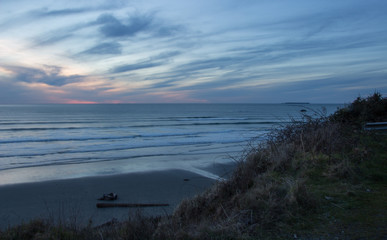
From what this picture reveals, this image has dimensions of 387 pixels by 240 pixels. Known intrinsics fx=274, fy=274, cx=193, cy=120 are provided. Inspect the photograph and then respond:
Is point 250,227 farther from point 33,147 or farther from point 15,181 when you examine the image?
point 33,147

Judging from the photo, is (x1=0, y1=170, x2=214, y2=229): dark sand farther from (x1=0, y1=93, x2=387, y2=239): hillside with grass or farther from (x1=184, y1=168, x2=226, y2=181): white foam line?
(x1=0, y1=93, x2=387, y2=239): hillside with grass

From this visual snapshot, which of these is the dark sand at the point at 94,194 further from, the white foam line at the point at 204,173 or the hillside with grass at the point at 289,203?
the hillside with grass at the point at 289,203

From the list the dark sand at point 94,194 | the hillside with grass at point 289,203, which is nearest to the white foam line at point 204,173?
the dark sand at point 94,194

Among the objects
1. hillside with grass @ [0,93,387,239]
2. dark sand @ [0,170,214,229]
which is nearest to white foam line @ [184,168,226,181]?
dark sand @ [0,170,214,229]

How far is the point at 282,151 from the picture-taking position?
7219 mm

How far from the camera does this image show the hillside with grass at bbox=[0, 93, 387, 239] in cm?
378

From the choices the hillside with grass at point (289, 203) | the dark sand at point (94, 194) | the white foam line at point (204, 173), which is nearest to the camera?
the hillside with grass at point (289, 203)

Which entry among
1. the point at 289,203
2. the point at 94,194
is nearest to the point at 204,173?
the point at 94,194

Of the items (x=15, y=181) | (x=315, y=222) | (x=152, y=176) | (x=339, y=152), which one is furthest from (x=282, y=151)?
(x=15, y=181)

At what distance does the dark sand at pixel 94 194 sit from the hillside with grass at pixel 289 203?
5.34 feet

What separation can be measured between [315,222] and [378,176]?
277cm

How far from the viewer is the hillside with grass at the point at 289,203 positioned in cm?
378

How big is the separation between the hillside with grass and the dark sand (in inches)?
64.0

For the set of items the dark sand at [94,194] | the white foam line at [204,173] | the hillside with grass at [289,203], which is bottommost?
the white foam line at [204,173]
